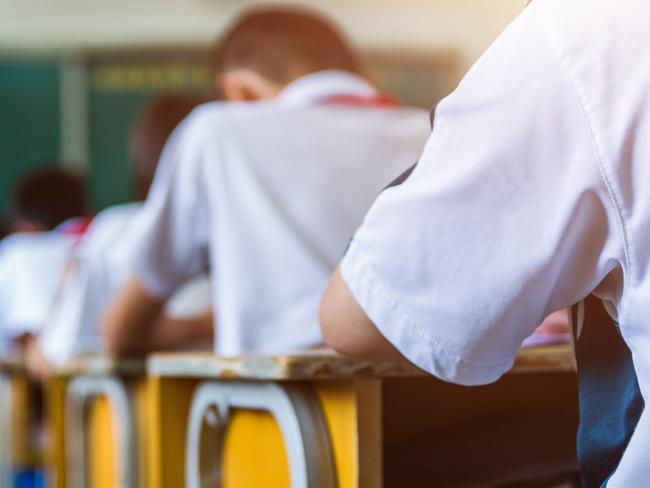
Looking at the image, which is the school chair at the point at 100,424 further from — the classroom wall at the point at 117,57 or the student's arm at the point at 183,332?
the classroom wall at the point at 117,57

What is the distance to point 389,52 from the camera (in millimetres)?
6496

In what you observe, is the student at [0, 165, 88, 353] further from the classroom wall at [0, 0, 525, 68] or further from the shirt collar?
the classroom wall at [0, 0, 525, 68]

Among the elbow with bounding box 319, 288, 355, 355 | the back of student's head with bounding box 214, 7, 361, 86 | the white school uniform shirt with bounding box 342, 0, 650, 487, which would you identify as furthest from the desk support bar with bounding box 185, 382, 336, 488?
the back of student's head with bounding box 214, 7, 361, 86

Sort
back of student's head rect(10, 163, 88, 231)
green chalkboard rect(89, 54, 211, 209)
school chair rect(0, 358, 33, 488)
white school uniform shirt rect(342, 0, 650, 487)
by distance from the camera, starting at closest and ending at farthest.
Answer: white school uniform shirt rect(342, 0, 650, 487) < school chair rect(0, 358, 33, 488) < back of student's head rect(10, 163, 88, 231) < green chalkboard rect(89, 54, 211, 209)

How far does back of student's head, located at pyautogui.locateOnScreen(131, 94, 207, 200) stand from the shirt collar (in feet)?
1.53

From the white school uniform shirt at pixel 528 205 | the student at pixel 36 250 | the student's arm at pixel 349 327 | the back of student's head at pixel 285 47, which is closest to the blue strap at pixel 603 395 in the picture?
the white school uniform shirt at pixel 528 205

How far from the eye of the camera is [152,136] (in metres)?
2.40

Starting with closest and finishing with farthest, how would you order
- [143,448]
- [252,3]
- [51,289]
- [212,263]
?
1. [143,448]
2. [212,263]
3. [51,289]
4. [252,3]

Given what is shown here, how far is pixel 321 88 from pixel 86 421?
2.56 ft

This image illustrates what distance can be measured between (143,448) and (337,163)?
0.57 m

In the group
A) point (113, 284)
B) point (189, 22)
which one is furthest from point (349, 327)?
point (189, 22)

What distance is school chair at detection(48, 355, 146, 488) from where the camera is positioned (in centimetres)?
179

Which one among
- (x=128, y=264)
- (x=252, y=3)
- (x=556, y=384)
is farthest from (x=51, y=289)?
(x=252, y=3)

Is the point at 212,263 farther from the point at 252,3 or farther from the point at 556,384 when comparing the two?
the point at 252,3
